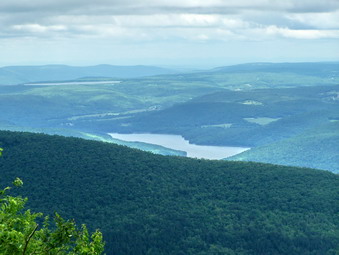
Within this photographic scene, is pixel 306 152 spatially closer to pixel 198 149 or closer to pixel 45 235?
pixel 198 149

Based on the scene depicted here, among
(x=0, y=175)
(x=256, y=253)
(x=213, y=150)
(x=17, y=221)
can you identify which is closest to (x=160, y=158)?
(x=0, y=175)

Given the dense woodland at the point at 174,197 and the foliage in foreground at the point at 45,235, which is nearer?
the foliage in foreground at the point at 45,235

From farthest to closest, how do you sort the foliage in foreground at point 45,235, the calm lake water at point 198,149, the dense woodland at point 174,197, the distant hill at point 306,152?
the calm lake water at point 198,149
the distant hill at point 306,152
the dense woodland at point 174,197
the foliage in foreground at point 45,235

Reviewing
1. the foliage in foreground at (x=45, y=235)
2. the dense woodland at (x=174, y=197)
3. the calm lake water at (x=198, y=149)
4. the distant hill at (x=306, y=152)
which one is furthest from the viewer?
the calm lake water at (x=198, y=149)

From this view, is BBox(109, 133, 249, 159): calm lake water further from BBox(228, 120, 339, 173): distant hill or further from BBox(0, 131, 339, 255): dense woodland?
BBox(0, 131, 339, 255): dense woodland

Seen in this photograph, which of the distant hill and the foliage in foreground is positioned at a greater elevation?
the foliage in foreground

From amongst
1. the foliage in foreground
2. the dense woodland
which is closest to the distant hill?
the dense woodland

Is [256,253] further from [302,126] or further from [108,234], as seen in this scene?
[302,126]

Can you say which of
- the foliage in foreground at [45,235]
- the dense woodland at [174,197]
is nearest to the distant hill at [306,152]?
the dense woodland at [174,197]

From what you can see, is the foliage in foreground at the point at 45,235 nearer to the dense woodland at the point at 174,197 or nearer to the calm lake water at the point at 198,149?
the dense woodland at the point at 174,197
